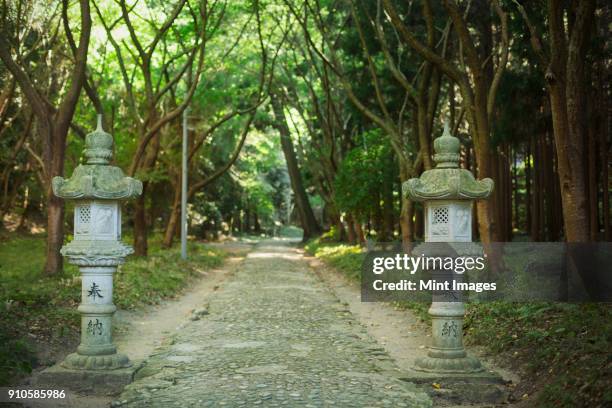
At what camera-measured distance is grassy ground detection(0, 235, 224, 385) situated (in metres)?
8.59

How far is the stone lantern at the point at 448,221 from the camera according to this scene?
8195mm

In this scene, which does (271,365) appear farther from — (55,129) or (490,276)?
(55,129)

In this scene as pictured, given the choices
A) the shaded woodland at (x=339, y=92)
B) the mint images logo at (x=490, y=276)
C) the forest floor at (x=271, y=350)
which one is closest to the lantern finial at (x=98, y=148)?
the forest floor at (x=271, y=350)

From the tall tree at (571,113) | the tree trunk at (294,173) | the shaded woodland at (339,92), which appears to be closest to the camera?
the tall tree at (571,113)

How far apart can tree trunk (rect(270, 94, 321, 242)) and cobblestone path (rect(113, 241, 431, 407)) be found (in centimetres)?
2060

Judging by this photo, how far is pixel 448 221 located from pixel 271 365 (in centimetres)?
275

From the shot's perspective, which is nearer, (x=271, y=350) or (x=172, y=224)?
(x=271, y=350)

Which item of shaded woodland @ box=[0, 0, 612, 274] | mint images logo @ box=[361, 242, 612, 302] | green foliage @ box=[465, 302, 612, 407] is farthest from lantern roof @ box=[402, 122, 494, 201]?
shaded woodland @ box=[0, 0, 612, 274]

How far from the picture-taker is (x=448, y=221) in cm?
829

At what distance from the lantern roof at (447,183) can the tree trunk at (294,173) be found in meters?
24.8

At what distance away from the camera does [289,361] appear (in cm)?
897

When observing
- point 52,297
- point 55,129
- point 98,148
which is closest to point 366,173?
point 55,129

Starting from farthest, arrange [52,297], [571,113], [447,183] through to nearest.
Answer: [52,297], [571,113], [447,183]

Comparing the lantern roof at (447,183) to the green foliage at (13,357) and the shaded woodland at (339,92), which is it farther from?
the green foliage at (13,357)
